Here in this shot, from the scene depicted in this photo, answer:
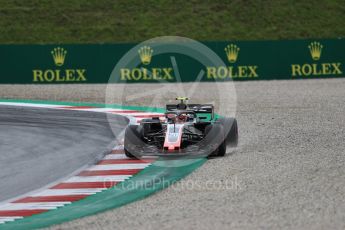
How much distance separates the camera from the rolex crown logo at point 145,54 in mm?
30391

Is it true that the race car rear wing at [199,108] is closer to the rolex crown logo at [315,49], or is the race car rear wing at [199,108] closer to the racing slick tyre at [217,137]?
the racing slick tyre at [217,137]

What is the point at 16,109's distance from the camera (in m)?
22.7

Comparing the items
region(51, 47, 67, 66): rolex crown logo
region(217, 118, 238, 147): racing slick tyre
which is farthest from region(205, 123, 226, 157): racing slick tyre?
region(51, 47, 67, 66): rolex crown logo

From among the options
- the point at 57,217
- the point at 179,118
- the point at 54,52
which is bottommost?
the point at 57,217

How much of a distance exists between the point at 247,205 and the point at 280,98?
49.8ft

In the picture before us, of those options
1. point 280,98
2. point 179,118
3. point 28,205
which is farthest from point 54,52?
point 28,205

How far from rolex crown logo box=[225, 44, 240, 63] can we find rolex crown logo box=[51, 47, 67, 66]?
6.29 m

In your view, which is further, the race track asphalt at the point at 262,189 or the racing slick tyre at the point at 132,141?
the racing slick tyre at the point at 132,141

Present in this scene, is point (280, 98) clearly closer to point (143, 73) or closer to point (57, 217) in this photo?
point (143, 73)

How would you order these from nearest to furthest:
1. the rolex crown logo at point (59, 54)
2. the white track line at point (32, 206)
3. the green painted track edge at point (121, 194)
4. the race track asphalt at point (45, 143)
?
the green painted track edge at point (121, 194) → the white track line at point (32, 206) → the race track asphalt at point (45, 143) → the rolex crown logo at point (59, 54)

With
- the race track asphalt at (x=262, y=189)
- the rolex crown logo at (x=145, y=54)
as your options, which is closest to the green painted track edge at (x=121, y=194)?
the race track asphalt at (x=262, y=189)

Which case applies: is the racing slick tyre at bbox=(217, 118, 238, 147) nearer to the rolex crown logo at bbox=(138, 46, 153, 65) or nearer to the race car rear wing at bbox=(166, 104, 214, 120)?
the race car rear wing at bbox=(166, 104, 214, 120)

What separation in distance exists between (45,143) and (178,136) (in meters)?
4.04

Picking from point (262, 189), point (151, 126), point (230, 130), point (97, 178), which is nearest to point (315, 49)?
point (230, 130)
